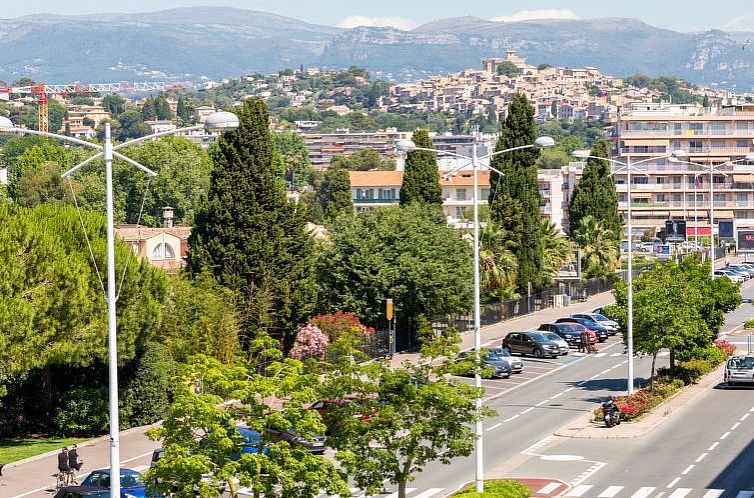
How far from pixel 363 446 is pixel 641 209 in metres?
146

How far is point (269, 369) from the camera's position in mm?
31625

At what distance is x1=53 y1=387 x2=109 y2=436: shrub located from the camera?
51.7 meters

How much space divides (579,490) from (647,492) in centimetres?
186

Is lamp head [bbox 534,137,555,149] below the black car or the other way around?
the other way around

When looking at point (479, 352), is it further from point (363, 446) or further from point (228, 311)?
point (228, 311)

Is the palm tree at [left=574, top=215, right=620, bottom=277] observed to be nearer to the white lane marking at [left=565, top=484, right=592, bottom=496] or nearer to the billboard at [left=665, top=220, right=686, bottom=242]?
the billboard at [left=665, top=220, right=686, bottom=242]

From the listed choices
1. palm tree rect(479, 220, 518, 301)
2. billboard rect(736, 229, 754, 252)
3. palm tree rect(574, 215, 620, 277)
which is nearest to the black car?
palm tree rect(479, 220, 518, 301)

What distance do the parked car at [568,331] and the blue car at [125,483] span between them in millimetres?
43424

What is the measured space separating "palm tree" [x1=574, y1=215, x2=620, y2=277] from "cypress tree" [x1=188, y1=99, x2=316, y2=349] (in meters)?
48.0

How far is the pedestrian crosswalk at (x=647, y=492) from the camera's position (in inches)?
1561

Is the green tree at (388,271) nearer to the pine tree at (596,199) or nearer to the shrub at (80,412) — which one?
the shrub at (80,412)

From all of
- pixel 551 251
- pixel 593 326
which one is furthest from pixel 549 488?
pixel 551 251

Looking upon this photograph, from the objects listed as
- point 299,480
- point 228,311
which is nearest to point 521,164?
point 228,311

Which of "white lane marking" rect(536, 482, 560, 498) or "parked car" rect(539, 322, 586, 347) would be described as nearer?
"white lane marking" rect(536, 482, 560, 498)
